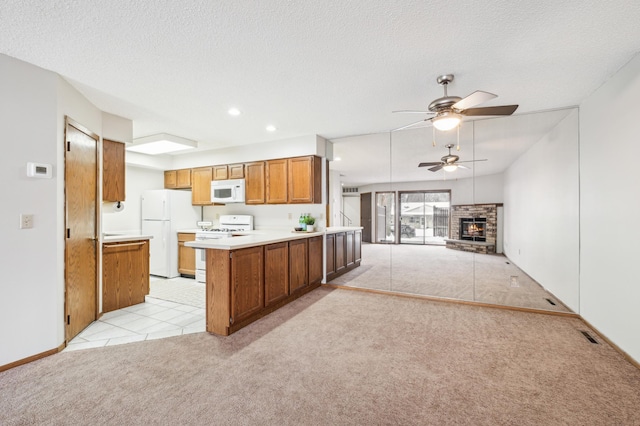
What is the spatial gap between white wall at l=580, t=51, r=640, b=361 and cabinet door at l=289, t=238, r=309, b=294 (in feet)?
11.1

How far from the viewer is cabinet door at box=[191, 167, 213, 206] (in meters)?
5.49

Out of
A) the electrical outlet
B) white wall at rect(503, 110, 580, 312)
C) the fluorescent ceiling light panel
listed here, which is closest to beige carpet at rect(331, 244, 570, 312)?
white wall at rect(503, 110, 580, 312)

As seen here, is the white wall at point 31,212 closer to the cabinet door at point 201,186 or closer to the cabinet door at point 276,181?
the cabinet door at point 276,181

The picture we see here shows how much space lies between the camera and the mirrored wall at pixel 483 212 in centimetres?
365

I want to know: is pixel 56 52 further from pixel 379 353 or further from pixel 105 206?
pixel 379 353

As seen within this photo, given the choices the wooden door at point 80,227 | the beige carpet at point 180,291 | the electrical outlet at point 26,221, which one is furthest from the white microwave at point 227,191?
the electrical outlet at point 26,221

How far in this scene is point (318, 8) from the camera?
1.71 metres

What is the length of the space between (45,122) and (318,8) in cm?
254

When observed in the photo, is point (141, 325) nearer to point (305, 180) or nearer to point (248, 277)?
point (248, 277)

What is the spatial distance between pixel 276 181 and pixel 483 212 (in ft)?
12.2

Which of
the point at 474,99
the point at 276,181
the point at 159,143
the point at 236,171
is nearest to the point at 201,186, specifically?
the point at 236,171

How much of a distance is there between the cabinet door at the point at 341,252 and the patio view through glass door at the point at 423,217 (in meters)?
1.66

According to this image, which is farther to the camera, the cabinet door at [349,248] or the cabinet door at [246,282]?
the cabinet door at [349,248]

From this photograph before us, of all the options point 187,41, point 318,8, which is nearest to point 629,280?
point 318,8
